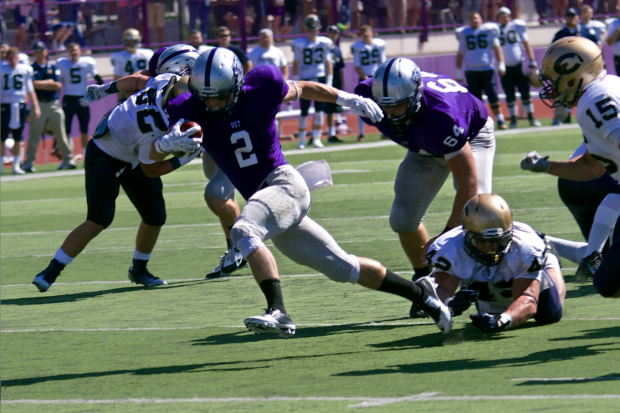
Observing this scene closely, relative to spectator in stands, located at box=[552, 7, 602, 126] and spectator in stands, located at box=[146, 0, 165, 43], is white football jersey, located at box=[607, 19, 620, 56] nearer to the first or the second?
spectator in stands, located at box=[552, 7, 602, 126]

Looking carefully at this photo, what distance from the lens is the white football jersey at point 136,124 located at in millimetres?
6617

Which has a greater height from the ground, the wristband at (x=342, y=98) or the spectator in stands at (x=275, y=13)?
the wristband at (x=342, y=98)

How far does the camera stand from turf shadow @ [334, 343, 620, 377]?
14.1 feet

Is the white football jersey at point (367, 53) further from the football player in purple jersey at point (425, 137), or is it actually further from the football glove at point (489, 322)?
the football glove at point (489, 322)

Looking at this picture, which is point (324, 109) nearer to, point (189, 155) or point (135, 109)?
point (135, 109)

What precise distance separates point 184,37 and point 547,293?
17.1 metres

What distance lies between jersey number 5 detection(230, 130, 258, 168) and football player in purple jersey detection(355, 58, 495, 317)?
2.53 ft

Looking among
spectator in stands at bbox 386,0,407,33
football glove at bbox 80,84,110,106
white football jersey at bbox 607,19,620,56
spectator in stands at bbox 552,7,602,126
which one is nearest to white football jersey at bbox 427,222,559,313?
football glove at bbox 80,84,110,106

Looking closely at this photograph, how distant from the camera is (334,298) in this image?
629 cm

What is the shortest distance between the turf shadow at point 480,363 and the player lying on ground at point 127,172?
2607mm

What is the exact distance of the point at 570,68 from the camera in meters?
4.80

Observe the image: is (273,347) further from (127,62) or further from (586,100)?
(127,62)

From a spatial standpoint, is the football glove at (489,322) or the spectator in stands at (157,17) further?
the spectator in stands at (157,17)

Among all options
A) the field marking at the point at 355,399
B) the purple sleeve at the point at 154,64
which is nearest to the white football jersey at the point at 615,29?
the purple sleeve at the point at 154,64
